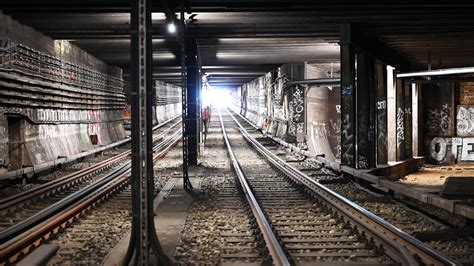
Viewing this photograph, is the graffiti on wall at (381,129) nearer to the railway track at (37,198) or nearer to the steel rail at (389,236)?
the steel rail at (389,236)

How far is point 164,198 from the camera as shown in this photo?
1207 cm

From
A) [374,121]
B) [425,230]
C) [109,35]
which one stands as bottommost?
[425,230]

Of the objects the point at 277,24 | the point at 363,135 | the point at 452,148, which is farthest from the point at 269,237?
the point at 452,148

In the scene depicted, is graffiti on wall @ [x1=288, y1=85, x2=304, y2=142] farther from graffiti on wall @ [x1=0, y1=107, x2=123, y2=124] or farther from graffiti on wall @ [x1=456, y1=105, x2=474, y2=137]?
graffiti on wall @ [x1=0, y1=107, x2=123, y2=124]

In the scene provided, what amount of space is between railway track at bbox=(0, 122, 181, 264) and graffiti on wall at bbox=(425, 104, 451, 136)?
18.0 metres

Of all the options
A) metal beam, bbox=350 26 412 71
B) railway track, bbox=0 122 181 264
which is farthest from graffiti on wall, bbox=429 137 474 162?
railway track, bbox=0 122 181 264

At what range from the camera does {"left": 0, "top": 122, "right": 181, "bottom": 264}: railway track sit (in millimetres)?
7195

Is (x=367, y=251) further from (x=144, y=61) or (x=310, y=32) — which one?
(x=310, y=32)

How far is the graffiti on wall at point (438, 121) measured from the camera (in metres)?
26.8

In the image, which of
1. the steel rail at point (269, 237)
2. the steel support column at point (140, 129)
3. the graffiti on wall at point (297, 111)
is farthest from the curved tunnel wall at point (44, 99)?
the graffiti on wall at point (297, 111)

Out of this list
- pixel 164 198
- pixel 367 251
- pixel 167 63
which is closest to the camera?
pixel 367 251

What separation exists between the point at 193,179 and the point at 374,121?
21.1 feet

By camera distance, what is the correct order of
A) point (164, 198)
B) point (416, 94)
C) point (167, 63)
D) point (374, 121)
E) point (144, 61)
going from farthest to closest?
1. point (167, 63)
2. point (416, 94)
3. point (374, 121)
4. point (164, 198)
5. point (144, 61)

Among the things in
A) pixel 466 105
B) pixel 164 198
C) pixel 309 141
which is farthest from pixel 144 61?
pixel 466 105
